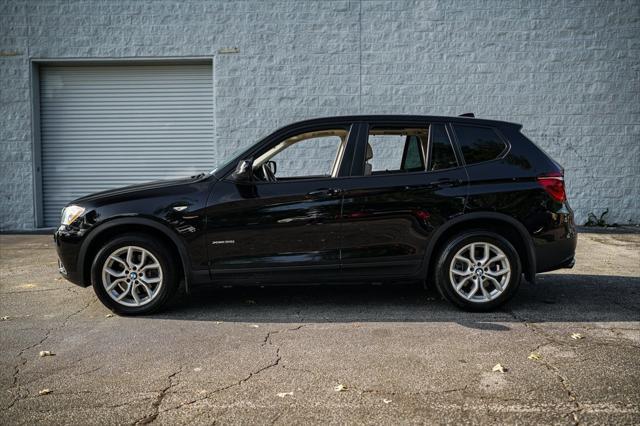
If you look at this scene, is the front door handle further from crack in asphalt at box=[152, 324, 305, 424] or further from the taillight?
the taillight

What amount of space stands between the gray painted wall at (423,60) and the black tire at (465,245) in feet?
20.9

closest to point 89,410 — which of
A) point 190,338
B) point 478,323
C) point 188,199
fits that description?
point 190,338

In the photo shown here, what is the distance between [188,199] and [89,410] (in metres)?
2.20

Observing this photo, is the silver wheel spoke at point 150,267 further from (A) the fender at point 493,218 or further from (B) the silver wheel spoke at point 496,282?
(B) the silver wheel spoke at point 496,282

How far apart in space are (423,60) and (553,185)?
6.53m

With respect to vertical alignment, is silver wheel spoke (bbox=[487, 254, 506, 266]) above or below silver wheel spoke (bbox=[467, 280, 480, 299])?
above

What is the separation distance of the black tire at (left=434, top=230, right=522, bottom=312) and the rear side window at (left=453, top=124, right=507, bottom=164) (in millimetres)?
Answer: 712

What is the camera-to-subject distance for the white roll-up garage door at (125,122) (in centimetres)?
1129

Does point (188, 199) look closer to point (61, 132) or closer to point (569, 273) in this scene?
point (569, 273)

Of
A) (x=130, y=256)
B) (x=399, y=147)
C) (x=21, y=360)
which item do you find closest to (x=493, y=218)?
(x=399, y=147)

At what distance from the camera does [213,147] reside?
36.9 ft

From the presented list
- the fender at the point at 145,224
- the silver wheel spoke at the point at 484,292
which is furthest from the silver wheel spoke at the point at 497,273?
the fender at the point at 145,224

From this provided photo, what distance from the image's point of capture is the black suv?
191 inches

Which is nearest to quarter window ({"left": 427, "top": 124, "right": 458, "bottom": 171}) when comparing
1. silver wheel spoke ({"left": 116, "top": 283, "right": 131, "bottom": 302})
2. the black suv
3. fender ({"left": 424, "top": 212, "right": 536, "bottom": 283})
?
the black suv
